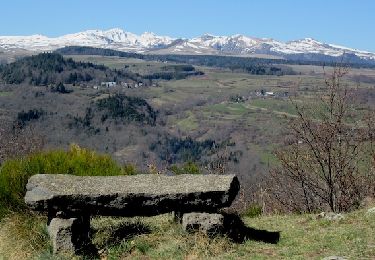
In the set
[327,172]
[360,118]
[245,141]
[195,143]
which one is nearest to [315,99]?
[360,118]

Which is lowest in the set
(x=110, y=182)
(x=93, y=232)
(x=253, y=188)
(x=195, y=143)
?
(x=195, y=143)

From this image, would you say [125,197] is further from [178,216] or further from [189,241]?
[189,241]

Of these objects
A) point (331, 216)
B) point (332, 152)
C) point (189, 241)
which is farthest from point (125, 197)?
point (332, 152)

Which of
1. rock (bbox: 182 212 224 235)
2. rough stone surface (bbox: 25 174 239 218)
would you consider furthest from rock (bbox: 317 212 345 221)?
rock (bbox: 182 212 224 235)

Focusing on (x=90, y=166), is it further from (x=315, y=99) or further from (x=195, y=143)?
(x=195, y=143)

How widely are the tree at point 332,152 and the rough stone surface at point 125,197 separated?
636cm

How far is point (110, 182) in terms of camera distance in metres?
12.0

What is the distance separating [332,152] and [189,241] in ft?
26.6

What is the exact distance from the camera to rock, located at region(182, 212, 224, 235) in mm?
10836

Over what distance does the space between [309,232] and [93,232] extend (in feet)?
15.8

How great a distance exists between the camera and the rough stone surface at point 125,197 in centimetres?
1091

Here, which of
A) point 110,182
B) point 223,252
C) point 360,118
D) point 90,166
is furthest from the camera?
point 360,118

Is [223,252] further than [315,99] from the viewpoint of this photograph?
No

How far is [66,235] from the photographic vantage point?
34.8 feet
